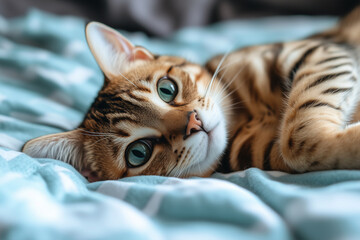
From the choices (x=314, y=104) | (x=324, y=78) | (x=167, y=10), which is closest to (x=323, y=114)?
(x=314, y=104)

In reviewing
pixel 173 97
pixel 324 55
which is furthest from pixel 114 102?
pixel 324 55

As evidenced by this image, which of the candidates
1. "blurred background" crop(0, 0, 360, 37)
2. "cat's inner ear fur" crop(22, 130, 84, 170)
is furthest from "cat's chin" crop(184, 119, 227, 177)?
"blurred background" crop(0, 0, 360, 37)

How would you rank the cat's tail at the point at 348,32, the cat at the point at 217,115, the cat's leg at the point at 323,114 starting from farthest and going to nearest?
the cat's tail at the point at 348,32, the cat at the point at 217,115, the cat's leg at the point at 323,114

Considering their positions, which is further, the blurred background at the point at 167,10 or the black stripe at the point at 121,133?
the blurred background at the point at 167,10

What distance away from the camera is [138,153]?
3.32ft

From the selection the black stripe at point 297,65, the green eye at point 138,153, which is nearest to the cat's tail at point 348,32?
the black stripe at point 297,65

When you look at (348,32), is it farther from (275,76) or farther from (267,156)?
(267,156)

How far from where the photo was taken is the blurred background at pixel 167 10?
2.14 meters

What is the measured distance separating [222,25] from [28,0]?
138 cm

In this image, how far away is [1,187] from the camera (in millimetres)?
673

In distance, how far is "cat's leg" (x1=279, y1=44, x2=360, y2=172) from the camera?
0.78 m

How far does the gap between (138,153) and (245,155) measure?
36 cm

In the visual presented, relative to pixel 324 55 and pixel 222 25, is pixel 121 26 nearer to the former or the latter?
pixel 222 25

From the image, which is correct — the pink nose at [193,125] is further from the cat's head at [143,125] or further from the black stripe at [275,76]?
the black stripe at [275,76]
